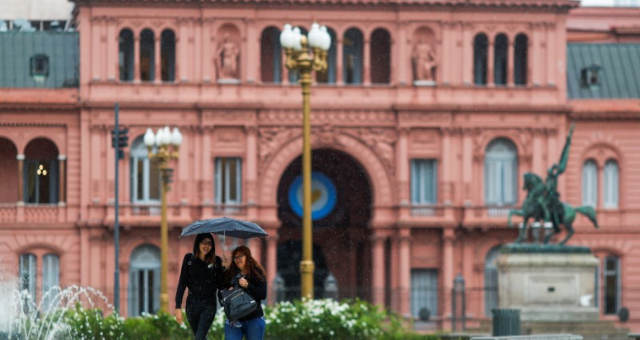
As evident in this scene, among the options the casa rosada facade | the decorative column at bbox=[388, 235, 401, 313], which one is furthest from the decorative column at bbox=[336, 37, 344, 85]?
the decorative column at bbox=[388, 235, 401, 313]

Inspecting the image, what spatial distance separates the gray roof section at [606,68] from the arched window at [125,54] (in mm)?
18248

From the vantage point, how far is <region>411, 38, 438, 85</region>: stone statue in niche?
70.1 meters

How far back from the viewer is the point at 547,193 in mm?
50844

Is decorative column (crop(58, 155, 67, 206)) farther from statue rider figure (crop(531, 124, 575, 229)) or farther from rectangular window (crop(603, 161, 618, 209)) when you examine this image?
statue rider figure (crop(531, 124, 575, 229))

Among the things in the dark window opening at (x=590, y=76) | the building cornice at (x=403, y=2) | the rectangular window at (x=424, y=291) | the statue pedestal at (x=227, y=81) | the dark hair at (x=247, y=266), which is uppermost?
the building cornice at (x=403, y=2)

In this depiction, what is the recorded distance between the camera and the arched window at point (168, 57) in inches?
2749

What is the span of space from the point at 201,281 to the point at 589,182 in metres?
48.5

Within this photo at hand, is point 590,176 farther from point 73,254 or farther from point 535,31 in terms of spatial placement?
point 73,254

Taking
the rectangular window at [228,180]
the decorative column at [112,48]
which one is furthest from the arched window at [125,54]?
the rectangular window at [228,180]

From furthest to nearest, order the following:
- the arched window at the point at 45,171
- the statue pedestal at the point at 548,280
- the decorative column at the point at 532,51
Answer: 1. the decorative column at the point at 532,51
2. the arched window at the point at 45,171
3. the statue pedestal at the point at 548,280

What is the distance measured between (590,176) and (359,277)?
34.6 feet

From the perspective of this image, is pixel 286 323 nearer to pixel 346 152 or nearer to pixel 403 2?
pixel 346 152

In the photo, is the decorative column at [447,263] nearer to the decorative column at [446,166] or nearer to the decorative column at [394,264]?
the decorative column at [446,166]

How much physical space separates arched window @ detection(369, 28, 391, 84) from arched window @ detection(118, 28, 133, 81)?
32.9ft
